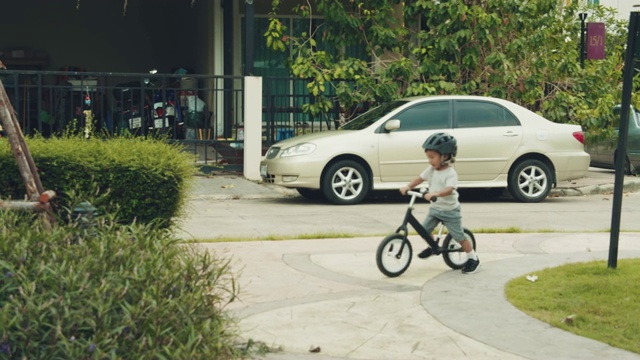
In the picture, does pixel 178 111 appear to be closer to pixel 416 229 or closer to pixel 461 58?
pixel 461 58

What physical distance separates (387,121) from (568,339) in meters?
8.99

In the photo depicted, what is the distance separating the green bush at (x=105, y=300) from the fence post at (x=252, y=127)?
12022 mm

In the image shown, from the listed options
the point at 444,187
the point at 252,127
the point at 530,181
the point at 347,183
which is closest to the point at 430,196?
the point at 444,187

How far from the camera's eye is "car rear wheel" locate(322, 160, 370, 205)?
1599 cm

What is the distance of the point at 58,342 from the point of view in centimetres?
557

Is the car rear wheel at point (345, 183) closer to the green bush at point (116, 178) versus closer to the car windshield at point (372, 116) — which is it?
the car windshield at point (372, 116)

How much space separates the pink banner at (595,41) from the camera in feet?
74.0

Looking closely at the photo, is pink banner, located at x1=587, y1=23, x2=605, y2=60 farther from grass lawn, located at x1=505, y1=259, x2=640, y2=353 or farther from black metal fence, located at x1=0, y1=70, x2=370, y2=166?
grass lawn, located at x1=505, y1=259, x2=640, y2=353

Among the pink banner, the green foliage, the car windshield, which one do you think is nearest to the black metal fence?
the green foliage

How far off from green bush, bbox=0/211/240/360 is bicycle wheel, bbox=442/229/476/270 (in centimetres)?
361

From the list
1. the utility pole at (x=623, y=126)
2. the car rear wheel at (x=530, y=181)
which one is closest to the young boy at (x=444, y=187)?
the utility pole at (x=623, y=126)

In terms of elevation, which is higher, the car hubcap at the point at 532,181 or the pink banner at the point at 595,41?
the pink banner at the point at 595,41

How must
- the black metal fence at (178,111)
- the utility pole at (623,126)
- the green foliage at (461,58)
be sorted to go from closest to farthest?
the utility pole at (623,126)
the black metal fence at (178,111)
the green foliage at (461,58)

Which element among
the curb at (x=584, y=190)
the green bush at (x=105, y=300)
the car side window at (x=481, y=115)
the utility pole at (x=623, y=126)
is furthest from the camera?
the curb at (x=584, y=190)
